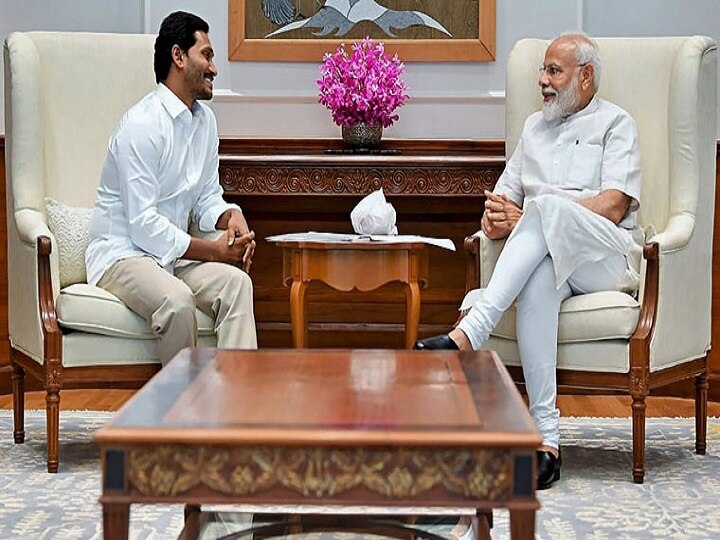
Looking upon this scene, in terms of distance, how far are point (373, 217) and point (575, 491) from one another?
1190mm

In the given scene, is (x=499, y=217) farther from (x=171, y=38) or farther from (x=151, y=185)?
(x=171, y=38)

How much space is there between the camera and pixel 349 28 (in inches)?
197

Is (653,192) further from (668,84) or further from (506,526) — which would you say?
(506,526)

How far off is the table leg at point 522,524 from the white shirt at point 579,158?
2.10 m

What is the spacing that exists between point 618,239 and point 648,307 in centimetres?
24

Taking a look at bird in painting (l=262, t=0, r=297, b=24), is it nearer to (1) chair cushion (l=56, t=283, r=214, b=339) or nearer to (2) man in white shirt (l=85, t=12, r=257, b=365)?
(2) man in white shirt (l=85, t=12, r=257, b=365)

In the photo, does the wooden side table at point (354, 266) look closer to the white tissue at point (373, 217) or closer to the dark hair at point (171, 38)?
the white tissue at point (373, 217)

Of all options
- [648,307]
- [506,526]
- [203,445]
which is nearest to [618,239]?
[648,307]

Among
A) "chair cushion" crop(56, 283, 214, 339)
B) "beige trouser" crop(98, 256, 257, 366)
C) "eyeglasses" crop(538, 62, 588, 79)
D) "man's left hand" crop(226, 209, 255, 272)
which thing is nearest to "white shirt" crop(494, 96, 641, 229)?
"eyeglasses" crop(538, 62, 588, 79)

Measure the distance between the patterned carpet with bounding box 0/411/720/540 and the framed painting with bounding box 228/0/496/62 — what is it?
1.63 meters

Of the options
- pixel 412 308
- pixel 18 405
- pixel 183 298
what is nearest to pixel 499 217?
pixel 412 308

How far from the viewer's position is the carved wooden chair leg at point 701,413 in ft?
12.8

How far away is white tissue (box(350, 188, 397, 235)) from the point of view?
4.09 meters

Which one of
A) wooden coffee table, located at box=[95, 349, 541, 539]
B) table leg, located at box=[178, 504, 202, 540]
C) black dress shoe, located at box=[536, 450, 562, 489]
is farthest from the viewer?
black dress shoe, located at box=[536, 450, 562, 489]
